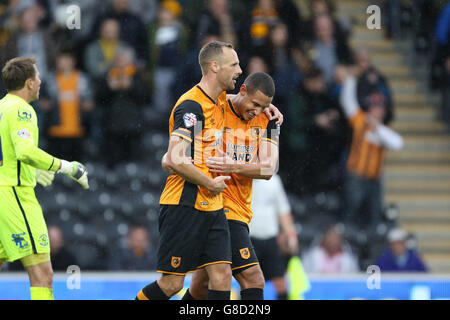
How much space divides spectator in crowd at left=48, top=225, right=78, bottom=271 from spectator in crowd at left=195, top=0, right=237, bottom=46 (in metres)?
2.96

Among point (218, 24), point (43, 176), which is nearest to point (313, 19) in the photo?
point (218, 24)

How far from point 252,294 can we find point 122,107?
454 cm

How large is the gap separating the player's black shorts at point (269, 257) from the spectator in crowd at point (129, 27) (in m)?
3.30

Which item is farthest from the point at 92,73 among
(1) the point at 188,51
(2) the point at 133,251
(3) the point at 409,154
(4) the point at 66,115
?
(3) the point at 409,154

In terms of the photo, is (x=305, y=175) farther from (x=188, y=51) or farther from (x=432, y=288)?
(x=432, y=288)

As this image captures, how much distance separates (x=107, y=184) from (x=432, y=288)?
3.94 metres

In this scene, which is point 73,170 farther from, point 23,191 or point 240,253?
point 240,253

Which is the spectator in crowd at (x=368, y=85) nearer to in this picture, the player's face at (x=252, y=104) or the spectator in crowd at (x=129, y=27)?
the spectator in crowd at (x=129, y=27)

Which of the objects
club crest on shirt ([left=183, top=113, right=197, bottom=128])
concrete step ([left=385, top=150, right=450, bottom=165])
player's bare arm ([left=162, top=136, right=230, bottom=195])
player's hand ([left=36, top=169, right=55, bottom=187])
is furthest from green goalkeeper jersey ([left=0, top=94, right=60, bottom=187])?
concrete step ([left=385, top=150, right=450, bottom=165])

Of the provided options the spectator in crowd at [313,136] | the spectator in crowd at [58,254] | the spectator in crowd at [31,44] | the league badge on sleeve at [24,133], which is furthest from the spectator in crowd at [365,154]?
the league badge on sleeve at [24,133]

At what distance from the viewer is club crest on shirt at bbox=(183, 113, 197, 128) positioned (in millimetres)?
4898

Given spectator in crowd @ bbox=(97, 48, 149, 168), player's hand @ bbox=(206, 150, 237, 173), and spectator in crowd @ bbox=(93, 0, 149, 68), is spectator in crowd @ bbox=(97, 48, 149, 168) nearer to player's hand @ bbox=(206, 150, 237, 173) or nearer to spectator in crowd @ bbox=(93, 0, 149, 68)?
spectator in crowd @ bbox=(93, 0, 149, 68)

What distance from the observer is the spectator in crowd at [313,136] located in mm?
9414

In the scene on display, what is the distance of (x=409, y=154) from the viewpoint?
11180mm
